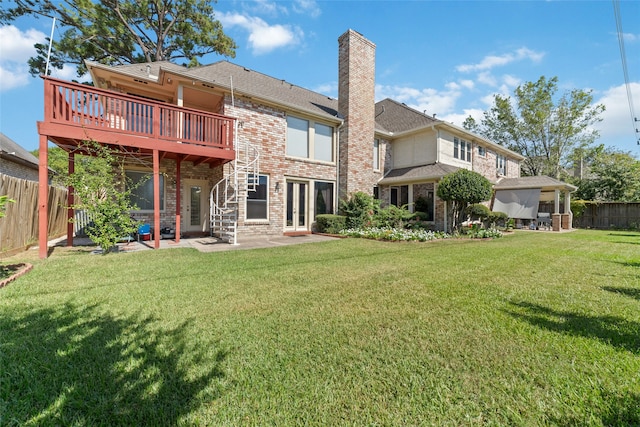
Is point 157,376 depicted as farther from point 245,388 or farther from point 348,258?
point 348,258

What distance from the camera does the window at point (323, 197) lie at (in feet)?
40.9

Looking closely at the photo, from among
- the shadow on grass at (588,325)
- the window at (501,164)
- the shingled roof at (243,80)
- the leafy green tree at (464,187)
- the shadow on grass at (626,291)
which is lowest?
the shadow on grass at (588,325)

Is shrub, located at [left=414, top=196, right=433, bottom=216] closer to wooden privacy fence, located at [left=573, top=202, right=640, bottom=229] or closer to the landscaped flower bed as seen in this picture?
the landscaped flower bed

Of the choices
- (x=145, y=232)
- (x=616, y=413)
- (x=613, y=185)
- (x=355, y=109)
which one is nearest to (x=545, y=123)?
(x=613, y=185)

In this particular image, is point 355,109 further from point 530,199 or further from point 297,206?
point 530,199

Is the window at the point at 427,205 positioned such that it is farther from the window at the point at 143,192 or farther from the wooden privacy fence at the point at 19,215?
the wooden privacy fence at the point at 19,215

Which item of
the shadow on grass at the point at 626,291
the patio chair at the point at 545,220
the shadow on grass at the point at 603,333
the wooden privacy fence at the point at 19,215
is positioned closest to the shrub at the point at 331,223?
the wooden privacy fence at the point at 19,215

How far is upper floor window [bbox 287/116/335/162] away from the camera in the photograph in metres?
11.6

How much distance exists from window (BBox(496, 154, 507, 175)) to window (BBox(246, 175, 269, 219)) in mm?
17193

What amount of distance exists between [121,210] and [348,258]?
569 cm

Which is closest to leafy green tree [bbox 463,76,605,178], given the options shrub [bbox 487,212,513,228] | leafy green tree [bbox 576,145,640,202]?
leafy green tree [bbox 576,145,640,202]

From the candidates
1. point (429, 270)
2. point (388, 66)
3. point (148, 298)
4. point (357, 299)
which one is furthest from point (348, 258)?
point (388, 66)

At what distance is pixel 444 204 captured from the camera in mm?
13250

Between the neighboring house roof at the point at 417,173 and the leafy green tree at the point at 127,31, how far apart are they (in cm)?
1412
